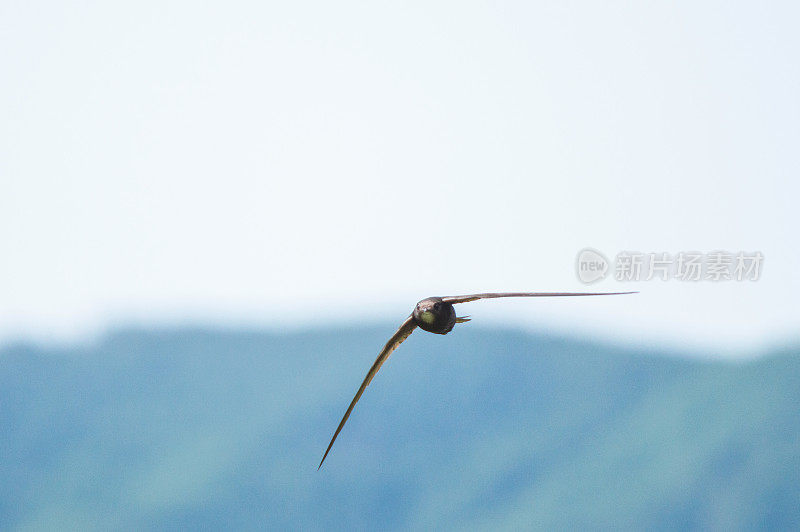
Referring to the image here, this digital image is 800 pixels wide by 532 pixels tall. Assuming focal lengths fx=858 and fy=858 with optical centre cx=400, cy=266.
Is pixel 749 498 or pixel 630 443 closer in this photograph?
pixel 749 498

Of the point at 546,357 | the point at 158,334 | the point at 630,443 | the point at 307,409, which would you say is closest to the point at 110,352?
the point at 158,334

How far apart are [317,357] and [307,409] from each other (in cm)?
87

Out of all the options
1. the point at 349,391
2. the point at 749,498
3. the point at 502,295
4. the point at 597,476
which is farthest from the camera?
the point at 349,391

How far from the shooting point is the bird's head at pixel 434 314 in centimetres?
312

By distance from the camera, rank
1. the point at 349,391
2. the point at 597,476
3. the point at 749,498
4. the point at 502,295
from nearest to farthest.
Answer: the point at 502,295, the point at 749,498, the point at 597,476, the point at 349,391

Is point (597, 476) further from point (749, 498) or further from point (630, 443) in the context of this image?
point (749, 498)

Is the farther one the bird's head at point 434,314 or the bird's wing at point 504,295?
the bird's head at point 434,314

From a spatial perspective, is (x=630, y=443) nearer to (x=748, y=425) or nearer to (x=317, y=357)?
(x=748, y=425)

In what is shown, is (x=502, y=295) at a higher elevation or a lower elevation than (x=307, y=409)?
higher

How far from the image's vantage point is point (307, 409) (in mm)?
12930

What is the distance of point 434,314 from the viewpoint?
3121 mm

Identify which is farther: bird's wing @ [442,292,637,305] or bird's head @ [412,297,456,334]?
bird's head @ [412,297,456,334]

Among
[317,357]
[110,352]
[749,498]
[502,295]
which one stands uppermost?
[502,295]

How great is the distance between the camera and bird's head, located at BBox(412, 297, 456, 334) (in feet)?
10.2
